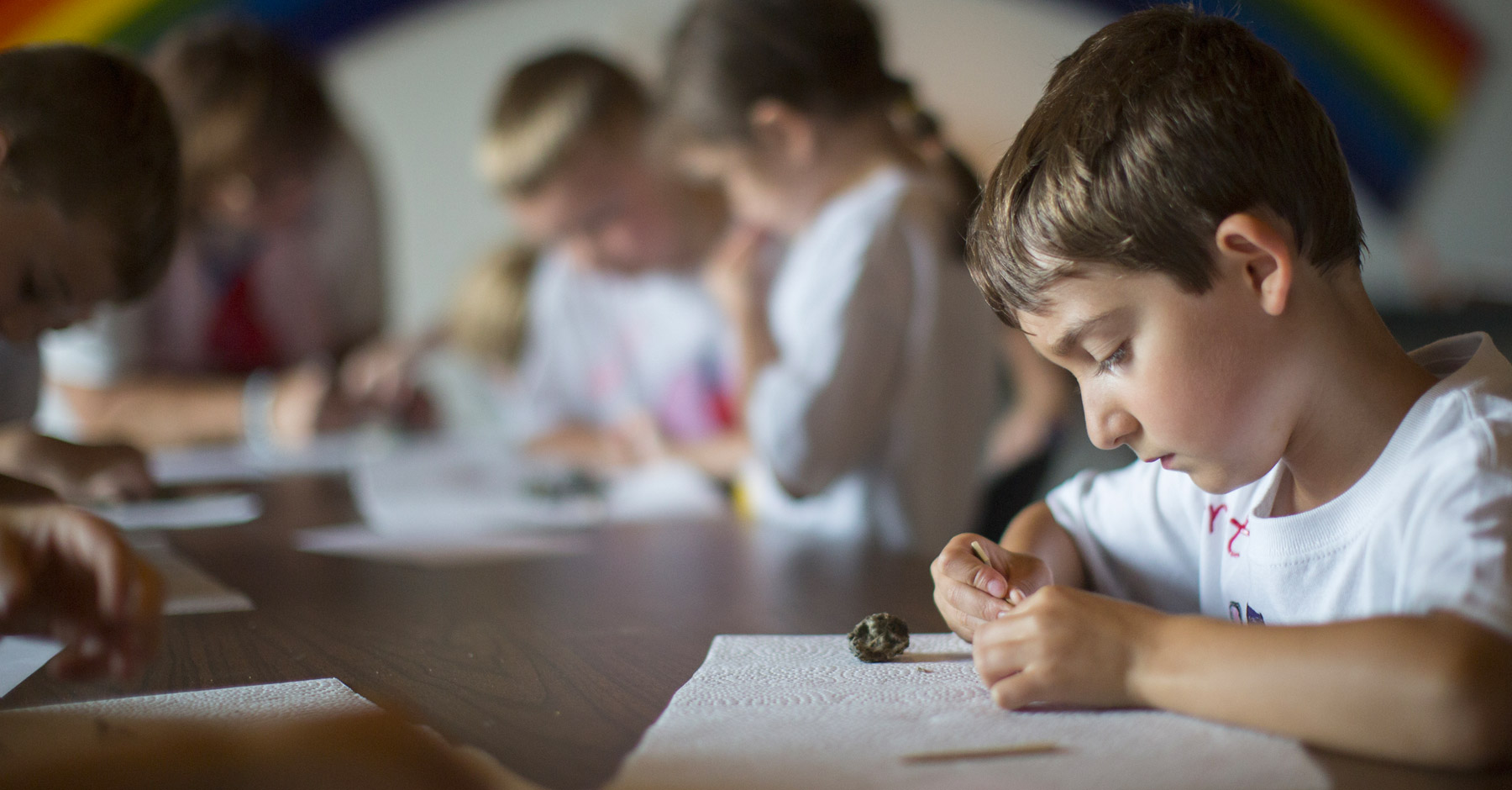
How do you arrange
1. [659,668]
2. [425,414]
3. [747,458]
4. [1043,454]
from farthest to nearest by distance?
[1043,454], [425,414], [747,458], [659,668]

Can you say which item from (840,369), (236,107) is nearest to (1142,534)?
(840,369)

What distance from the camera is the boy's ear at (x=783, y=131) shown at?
4.01 feet

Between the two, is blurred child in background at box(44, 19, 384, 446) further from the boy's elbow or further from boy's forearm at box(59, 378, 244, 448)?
the boy's elbow

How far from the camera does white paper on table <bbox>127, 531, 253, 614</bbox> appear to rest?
2.41 feet

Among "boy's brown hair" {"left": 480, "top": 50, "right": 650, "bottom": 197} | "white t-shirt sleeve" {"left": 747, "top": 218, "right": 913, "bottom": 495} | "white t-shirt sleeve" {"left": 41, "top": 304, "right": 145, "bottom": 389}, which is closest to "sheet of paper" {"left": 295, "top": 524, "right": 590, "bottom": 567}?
"white t-shirt sleeve" {"left": 747, "top": 218, "right": 913, "bottom": 495}

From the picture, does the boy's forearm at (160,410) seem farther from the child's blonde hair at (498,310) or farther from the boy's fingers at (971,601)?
the boy's fingers at (971,601)

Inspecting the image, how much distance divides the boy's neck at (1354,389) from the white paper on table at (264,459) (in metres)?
1.16

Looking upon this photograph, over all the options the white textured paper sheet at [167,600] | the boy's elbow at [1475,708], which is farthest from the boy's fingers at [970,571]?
the white textured paper sheet at [167,600]

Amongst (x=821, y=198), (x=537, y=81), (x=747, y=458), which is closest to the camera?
(x=821, y=198)

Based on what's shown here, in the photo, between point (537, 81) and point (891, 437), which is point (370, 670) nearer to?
point (891, 437)

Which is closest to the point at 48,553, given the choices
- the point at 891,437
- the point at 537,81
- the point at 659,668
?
the point at 659,668

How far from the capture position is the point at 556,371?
6.63ft

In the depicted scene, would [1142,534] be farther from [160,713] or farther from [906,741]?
[160,713]

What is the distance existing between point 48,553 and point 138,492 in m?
0.78
